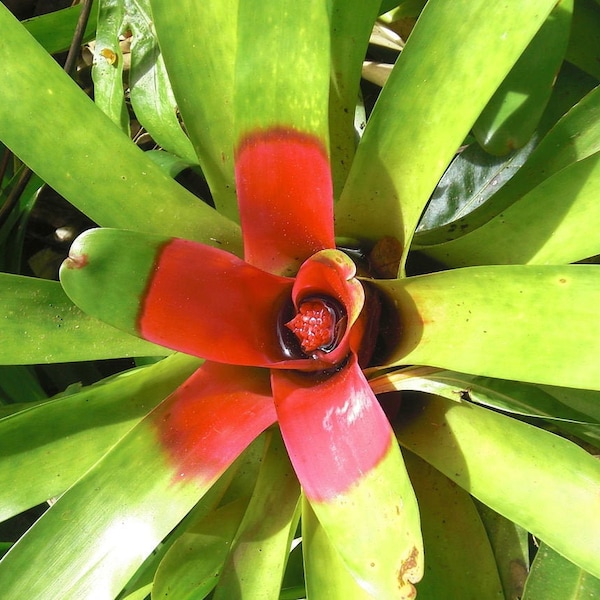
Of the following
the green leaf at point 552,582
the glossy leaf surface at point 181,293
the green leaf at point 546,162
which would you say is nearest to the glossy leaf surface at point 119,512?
the glossy leaf surface at point 181,293

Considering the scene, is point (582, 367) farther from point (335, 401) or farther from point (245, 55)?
point (245, 55)

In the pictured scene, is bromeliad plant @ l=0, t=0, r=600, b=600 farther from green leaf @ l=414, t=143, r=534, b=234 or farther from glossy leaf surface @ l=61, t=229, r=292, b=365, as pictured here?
green leaf @ l=414, t=143, r=534, b=234

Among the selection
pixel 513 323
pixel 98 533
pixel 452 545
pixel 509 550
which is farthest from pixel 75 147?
pixel 509 550

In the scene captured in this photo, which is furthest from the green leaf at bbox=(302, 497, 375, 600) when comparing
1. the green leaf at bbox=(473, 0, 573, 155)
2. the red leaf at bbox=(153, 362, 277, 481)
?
the green leaf at bbox=(473, 0, 573, 155)

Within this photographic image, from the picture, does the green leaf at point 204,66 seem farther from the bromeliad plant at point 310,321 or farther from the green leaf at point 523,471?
the green leaf at point 523,471

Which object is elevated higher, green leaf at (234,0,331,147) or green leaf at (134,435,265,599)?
green leaf at (234,0,331,147)

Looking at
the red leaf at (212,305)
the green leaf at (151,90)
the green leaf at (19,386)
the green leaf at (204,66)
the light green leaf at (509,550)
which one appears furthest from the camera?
the green leaf at (19,386)

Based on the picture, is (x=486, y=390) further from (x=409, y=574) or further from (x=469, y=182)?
(x=469, y=182)
